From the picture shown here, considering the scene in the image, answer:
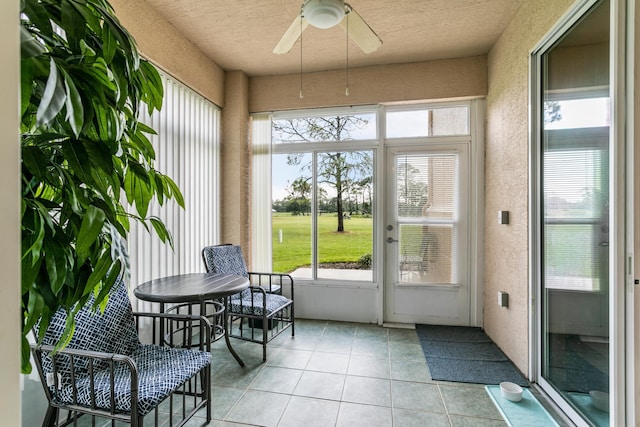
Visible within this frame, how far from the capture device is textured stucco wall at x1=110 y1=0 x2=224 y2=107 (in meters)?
2.33

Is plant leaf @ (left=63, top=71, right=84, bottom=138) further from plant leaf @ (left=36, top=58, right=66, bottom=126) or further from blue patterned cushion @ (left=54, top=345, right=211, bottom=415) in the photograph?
blue patterned cushion @ (left=54, top=345, right=211, bottom=415)

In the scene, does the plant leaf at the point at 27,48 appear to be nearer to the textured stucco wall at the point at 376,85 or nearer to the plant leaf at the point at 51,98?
the plant leaf at the point at 51,98

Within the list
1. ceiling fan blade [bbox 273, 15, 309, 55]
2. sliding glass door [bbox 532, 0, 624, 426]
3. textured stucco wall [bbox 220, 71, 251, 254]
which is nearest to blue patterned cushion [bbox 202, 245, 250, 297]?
textured stucco wall [bbox 220, 71, 251, 254]

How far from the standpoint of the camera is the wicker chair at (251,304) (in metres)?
2.73

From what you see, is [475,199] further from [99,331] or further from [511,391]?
[99,331]

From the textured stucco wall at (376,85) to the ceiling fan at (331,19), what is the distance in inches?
52.2

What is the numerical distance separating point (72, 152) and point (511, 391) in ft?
8.72

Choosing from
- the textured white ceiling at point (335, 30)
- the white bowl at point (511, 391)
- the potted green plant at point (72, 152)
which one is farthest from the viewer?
the textured white ceiling at point (335, 30)

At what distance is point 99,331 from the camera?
169cm

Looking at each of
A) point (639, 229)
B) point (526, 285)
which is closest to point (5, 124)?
point (639, 229)

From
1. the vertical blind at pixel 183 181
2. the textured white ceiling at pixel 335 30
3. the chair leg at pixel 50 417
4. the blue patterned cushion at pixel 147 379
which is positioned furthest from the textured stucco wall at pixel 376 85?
the chair leg at pixel 50 417

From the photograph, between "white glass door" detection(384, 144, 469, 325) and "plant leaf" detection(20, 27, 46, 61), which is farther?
"white glass door" detection(384, 144, 469, 325)

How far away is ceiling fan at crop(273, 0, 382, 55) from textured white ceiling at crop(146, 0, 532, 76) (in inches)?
22.3

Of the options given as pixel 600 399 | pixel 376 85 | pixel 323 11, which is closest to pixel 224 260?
pixel 323 11
